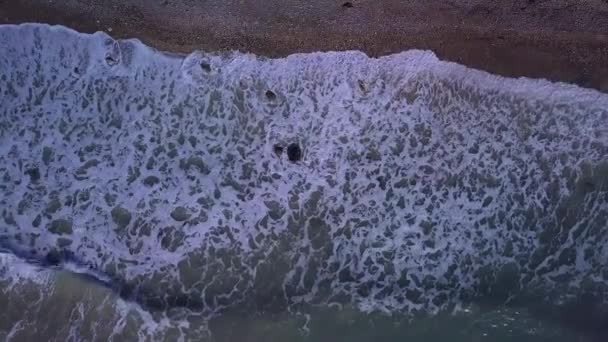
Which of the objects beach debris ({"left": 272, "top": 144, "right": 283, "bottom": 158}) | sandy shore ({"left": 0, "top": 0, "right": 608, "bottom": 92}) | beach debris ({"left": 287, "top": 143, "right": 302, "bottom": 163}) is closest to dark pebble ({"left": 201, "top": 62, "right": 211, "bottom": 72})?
sandy shore ({"left": 0, "top": 0, "right": 608, "bottom": 92})

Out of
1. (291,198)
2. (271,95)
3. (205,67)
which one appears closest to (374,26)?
(271,95)

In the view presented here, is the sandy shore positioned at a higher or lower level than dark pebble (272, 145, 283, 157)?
higher

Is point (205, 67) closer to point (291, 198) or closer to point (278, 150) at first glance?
point (278, 150)

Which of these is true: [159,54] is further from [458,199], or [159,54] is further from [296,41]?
[458,199]

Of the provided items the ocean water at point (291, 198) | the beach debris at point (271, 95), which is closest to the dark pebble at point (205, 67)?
the ocean water at point (291, 198)

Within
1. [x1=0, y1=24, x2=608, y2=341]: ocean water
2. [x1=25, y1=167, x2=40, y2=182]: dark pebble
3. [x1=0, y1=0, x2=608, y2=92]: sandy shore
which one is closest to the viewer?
[x1=0, y1=24, x2=608, y2=341]: ocean water

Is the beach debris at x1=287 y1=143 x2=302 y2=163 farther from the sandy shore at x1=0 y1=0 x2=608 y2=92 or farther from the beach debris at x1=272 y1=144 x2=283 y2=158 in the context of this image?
the sandy shore at x1=0 y1=0 x2=608 y2=92

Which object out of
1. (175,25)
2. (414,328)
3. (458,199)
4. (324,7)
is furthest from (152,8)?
(414,328)
